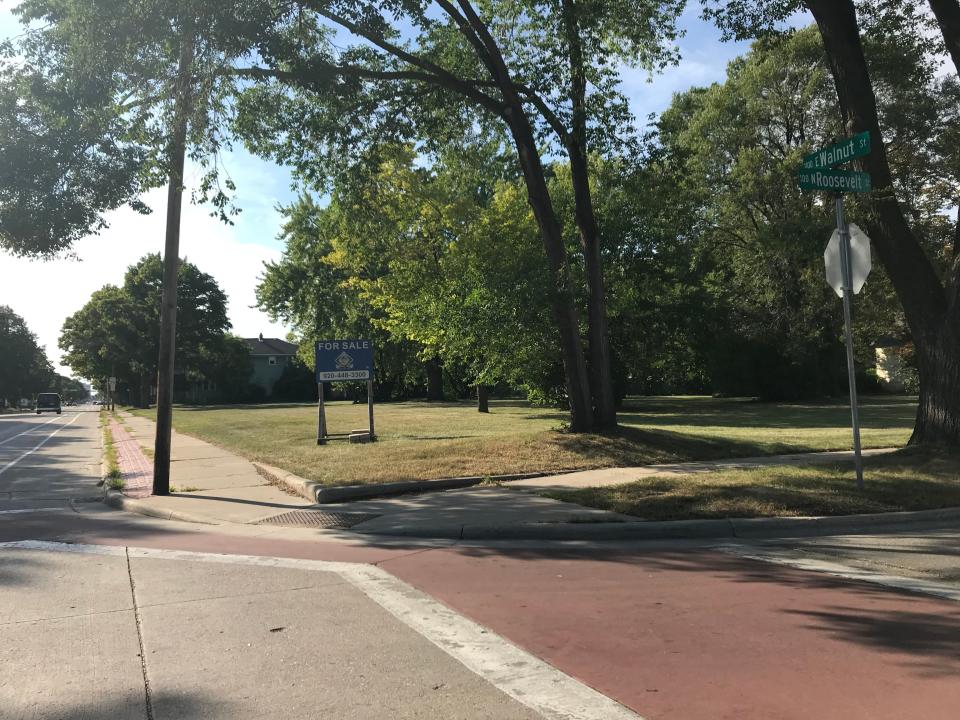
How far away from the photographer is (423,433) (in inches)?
844

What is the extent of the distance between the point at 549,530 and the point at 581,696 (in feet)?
13.9

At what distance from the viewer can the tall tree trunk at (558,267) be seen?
14430 millimetres

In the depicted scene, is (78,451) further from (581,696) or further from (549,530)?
(581,696)

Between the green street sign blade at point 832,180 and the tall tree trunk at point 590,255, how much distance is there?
20.2 ft

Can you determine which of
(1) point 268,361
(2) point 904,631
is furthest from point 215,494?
(1) point 268,361

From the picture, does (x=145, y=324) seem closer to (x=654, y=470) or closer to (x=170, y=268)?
(x=170, y=268)

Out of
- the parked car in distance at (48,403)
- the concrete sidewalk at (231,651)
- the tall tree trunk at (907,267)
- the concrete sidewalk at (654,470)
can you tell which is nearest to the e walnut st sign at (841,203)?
the tall tree trunk at (907,267)

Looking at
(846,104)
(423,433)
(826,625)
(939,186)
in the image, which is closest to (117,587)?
(826,625)

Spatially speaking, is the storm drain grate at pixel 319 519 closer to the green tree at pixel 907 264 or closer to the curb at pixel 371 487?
the curb at pixel 371 487

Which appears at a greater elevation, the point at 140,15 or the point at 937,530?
the point at 140,15

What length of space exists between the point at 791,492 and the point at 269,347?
99718mm

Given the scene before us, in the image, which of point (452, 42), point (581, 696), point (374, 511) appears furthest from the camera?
point (452, 42)

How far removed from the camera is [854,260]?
9258mm

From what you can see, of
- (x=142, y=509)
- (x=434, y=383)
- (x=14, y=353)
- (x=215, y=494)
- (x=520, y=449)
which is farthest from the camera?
(x=14, y=353)
